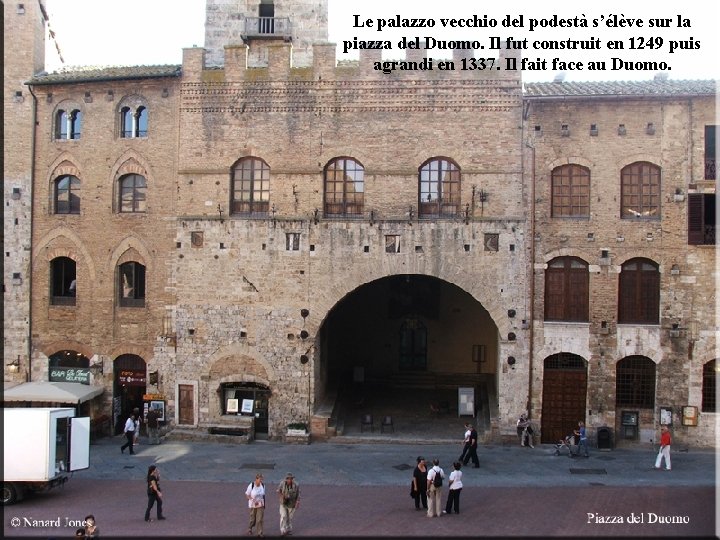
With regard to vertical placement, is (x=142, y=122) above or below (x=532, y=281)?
above

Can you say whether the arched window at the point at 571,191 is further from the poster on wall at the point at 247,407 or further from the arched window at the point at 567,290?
the poster on wall at the point at 247,407

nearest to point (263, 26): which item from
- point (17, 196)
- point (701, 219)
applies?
point (17, 196)

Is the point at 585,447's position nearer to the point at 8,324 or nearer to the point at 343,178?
the point at 343,178

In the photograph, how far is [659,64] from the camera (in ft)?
82.3

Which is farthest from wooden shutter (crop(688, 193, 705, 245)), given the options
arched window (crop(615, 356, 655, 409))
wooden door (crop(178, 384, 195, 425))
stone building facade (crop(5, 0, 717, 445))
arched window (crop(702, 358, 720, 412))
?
wooden door (crop(178, 384, 195, 425))

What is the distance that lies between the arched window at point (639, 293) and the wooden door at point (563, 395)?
233 cm

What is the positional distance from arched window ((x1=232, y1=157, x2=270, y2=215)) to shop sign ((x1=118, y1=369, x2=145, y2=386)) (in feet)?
23.5

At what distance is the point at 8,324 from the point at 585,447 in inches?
858

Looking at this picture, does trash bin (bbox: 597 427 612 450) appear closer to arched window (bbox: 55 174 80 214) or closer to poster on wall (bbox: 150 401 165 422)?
poster on wall (bbox: 150 401 165 422)

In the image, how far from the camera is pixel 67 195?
27.5m

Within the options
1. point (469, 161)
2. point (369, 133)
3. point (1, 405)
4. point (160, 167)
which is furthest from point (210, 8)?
point (1, 405)

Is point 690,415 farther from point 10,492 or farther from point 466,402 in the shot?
point 10,492

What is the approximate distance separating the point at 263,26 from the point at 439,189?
1260cm

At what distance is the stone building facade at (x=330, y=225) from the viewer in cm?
2464
